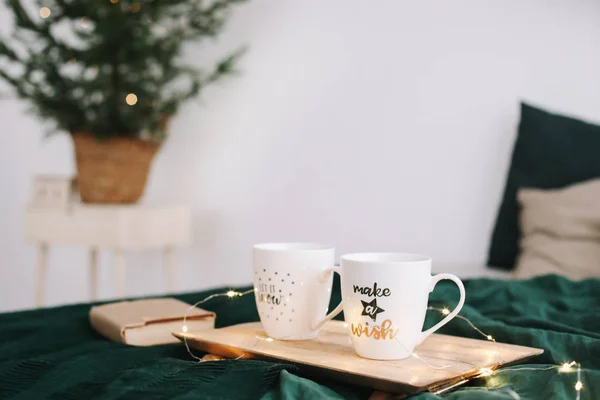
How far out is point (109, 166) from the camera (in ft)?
6.71

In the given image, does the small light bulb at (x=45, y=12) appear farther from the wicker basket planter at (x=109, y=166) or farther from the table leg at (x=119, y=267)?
the table leg at (x=119, y=267)

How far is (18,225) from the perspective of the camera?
2725 millimetres

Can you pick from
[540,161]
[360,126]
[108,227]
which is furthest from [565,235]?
[108,227]

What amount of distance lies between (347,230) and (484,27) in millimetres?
828

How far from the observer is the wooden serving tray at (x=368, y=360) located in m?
0.54

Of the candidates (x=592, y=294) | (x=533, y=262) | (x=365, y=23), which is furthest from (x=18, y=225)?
(x=592, y=294)

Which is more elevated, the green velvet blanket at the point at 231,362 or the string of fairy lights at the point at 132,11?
the string of fairy lights at the point at 132,11

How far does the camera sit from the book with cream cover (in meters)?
0.81

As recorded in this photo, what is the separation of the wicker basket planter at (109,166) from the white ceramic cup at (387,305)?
1.58 meters

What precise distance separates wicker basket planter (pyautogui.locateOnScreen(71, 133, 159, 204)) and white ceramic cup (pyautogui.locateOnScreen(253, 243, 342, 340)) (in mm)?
1465

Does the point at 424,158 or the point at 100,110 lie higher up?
the point at 100,110

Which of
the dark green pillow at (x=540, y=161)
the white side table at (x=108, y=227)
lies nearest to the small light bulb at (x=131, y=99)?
the white side table at (x=108, y=227)

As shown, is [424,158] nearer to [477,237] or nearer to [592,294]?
[477,237]

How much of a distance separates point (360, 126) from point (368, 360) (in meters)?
1.65
